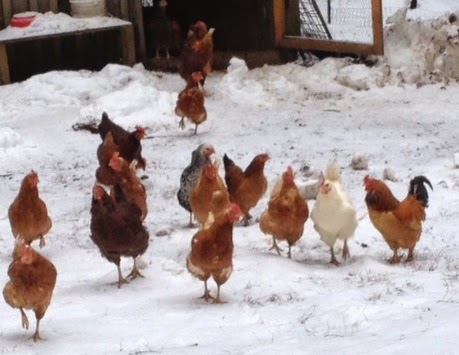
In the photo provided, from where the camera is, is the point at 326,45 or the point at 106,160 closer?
the point at 106,160

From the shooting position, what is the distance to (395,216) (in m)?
6.39

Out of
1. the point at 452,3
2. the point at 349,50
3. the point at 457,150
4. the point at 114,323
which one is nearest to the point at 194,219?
the point at 114,323

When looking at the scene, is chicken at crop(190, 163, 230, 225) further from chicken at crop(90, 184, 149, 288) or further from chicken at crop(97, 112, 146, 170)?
chicken at crop(97, 112, 146, 170)

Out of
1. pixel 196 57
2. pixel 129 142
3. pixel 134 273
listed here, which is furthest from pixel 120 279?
pixel 196 57

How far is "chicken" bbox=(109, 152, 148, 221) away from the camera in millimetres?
7023

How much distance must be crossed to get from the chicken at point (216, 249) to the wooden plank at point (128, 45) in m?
7.23

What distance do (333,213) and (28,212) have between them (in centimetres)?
229

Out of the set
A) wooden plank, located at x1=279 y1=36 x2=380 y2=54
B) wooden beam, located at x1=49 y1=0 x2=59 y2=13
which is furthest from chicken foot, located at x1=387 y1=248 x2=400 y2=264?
wooden beam, located at x1=49 y1=0 x2=59 y2=13

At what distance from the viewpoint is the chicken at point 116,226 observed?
6.09m

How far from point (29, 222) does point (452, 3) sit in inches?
429

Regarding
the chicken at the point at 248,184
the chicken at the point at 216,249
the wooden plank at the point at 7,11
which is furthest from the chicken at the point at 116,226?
the wooden plank at the point at 7,11

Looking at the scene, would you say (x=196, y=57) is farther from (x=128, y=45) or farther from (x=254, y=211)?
(x=254, y=211)

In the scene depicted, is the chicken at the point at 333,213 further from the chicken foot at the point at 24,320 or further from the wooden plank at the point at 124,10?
the wooden plank at the point at 124,10

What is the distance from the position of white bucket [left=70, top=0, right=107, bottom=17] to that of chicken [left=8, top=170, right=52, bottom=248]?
6.05m
